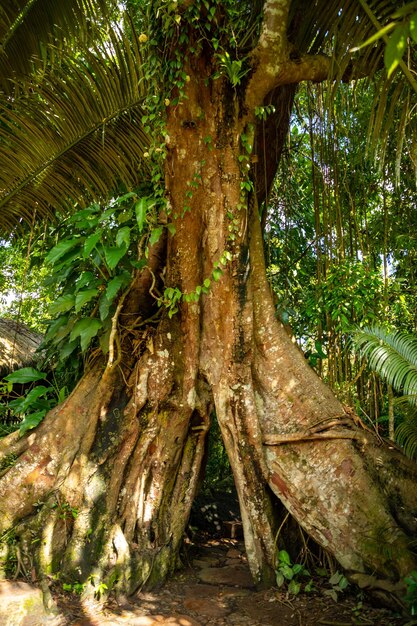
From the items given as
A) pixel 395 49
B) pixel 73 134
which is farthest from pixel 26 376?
pixel 395 49

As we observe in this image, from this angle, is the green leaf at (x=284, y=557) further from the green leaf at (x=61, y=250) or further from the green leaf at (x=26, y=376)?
the green leaf at (x=61, y=250)

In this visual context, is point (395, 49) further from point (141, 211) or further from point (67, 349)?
point (67, 349)

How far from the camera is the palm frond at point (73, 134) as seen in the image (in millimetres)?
4488

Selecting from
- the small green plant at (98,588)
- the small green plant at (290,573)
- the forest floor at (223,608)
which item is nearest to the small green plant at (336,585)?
the forest floor at (223,608)

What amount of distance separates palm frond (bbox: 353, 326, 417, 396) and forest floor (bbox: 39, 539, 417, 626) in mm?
1372

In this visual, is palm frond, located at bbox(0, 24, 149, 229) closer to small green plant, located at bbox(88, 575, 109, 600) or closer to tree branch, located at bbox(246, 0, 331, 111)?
tree branch, located at bbox(246, 0, 331, 111)

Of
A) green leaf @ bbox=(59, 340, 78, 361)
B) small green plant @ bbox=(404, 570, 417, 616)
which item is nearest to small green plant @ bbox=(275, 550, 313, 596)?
small green plant @ bbox=(404, 570, 417, 616)

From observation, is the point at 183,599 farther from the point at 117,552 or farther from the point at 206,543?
the point at 206,543

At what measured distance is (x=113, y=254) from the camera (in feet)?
12.4

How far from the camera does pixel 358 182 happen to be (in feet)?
19.1

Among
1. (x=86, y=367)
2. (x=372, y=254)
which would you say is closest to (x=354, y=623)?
(x=86, y=367)

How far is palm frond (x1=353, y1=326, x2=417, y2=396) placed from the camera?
3.62m

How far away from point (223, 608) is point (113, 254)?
2422 millimetres

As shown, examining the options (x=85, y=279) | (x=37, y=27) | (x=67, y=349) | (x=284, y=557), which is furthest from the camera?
(x=37, y=27)
